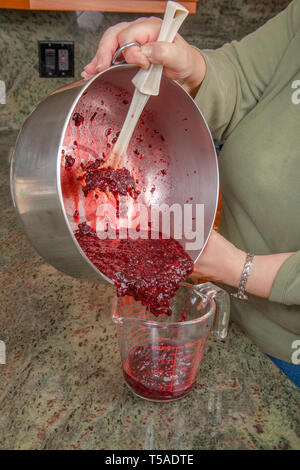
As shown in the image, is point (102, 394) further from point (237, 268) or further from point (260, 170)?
point (260, 170)

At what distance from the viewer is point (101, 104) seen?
781 millimetres

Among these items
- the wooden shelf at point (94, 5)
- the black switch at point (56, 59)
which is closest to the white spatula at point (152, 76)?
the wooden shelf at point (94, 5)

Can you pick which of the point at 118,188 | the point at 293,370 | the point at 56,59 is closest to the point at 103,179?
the point at 118,188

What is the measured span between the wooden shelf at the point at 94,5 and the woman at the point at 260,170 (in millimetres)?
708

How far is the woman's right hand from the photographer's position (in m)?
0.66

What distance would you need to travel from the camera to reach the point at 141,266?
2.26 feet

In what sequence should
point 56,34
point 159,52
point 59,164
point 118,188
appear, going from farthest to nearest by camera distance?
point 56,34 < point 118,188 < point 159,52 < point 59,164

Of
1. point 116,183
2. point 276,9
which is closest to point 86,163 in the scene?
point 116,183

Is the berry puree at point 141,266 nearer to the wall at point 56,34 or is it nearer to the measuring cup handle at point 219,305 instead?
the measuring cup handle at point 219,305

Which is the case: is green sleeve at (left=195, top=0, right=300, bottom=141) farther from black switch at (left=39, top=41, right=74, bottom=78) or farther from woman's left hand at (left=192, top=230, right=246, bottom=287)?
black switch at (left=39, top=41, right=74, bottom=78)

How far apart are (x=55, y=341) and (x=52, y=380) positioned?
0.32ft

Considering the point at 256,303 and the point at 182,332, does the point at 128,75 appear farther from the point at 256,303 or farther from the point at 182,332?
the point at 256,303

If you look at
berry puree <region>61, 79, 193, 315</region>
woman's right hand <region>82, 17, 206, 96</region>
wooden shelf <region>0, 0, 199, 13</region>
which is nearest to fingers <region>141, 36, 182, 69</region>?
woman's right hand <region>82, 17, 206, 96</region>

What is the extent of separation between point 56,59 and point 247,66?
3.42ft
